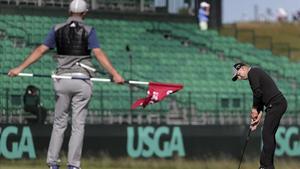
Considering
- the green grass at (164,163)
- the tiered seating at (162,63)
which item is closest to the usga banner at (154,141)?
the green grass at (164,163)

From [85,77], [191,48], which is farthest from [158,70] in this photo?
[85,77]

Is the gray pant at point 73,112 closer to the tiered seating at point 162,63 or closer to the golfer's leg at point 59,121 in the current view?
the golfer's leg at point 59,121

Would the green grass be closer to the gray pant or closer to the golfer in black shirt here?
the golfer in black shirt

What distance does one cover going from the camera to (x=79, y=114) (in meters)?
9.88

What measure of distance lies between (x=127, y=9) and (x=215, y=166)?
511 inches

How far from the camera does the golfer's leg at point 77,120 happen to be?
9844 millimetres

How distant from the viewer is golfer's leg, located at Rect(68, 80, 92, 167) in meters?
9.84

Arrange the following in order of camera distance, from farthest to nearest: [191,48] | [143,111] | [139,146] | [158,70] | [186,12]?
1. [186,12]
2. [191,48]
3. [158,70]
4. [143,111]
5. [139,146]

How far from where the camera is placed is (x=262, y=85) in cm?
1095

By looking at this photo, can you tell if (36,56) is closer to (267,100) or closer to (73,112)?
(73,112)

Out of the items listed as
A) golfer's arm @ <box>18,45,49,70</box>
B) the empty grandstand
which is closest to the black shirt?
golfer's arm @ <box>18,45,49,70</box>

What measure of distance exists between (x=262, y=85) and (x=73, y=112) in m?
2.48

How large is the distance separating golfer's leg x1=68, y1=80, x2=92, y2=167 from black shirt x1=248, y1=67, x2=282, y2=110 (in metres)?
2.16

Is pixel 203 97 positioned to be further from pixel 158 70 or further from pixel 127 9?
pixel 127 9
